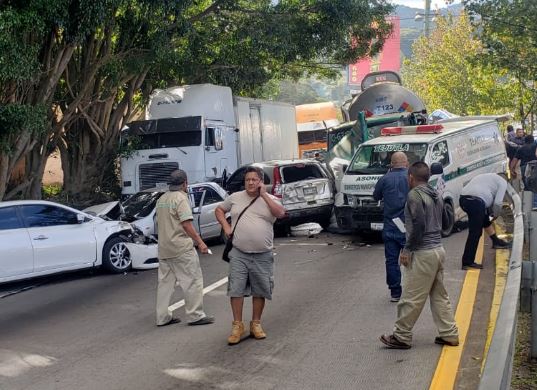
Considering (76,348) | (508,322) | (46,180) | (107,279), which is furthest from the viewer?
(46,180)

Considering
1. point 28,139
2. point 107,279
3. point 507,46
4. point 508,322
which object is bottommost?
point 107,279

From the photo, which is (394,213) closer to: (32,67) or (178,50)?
(32,67)

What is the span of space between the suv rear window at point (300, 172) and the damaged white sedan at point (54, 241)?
4480 mm

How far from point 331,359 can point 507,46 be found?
56.7 ft

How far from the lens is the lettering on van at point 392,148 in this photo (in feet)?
50.3

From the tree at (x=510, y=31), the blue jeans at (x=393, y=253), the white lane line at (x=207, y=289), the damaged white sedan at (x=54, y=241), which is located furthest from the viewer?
the tree at (x=510, y=31)

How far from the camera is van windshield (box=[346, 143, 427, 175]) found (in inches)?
597

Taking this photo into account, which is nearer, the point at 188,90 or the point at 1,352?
the point at 1,352

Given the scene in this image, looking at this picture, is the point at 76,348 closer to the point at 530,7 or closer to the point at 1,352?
the point at 1,352

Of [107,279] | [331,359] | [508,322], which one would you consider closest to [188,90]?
[107,279]

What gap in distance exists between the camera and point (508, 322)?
4812 mm

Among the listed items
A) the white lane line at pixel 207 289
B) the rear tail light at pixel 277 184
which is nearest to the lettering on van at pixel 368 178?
the rear tail light at pixel 277 184

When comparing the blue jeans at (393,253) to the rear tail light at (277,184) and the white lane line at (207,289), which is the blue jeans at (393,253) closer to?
the white lane line at (207,289)

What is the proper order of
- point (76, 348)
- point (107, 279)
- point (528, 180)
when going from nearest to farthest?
1. point (76, 348)
2. point (107, 279)
3. point (528, 180)
